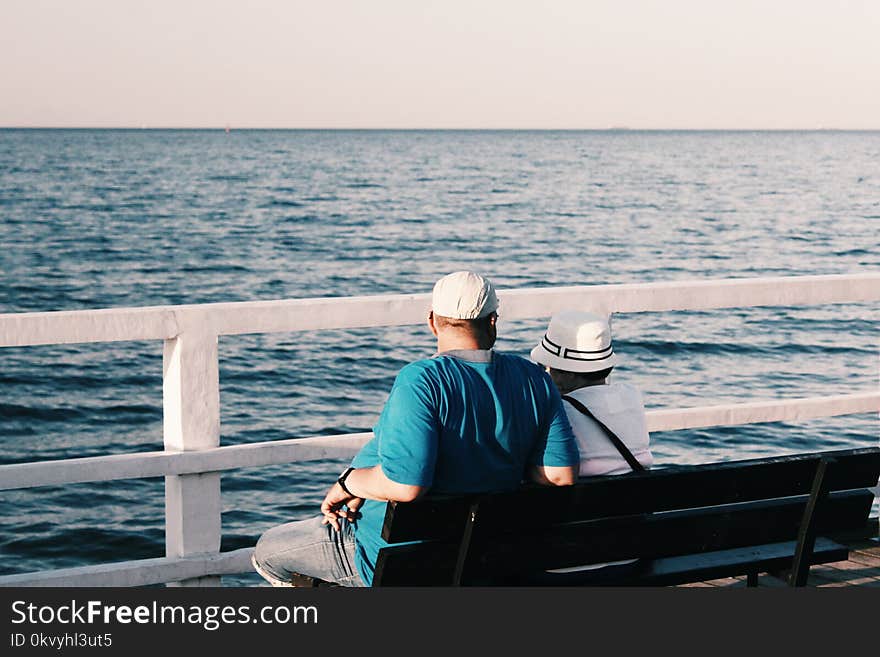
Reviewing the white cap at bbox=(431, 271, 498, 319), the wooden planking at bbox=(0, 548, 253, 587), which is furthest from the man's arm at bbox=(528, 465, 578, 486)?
the wooden planking at bbox=(0, 548, 253, 587)

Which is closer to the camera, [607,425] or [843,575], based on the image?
[607,425]

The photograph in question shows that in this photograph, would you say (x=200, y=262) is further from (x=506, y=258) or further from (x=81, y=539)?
(x=81, y=539)

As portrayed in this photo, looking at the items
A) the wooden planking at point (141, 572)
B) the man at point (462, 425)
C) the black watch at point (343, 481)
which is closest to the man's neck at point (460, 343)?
the man at point (462, 425)

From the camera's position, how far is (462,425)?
3.36 metres

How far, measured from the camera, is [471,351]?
11.1 feet

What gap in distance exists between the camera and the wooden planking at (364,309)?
14.0 ft

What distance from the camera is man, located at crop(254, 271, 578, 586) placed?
3.29 meters

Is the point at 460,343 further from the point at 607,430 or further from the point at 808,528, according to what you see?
the point at 808,528

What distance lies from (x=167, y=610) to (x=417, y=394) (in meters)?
0.97

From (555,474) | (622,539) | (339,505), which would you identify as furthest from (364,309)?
(622,539)

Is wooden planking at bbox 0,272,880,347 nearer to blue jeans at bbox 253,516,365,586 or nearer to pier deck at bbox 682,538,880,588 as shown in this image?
blue jeans at bbox 253,516,365,586

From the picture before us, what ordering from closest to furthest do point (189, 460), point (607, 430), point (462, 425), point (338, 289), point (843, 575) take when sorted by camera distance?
point (462, 425) < point (607, 430) < point (189, 460) < point (843, 575) < point (338, 289)

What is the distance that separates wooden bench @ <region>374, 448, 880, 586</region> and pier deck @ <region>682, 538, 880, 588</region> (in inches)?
28.9

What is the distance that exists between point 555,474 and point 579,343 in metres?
0.39
